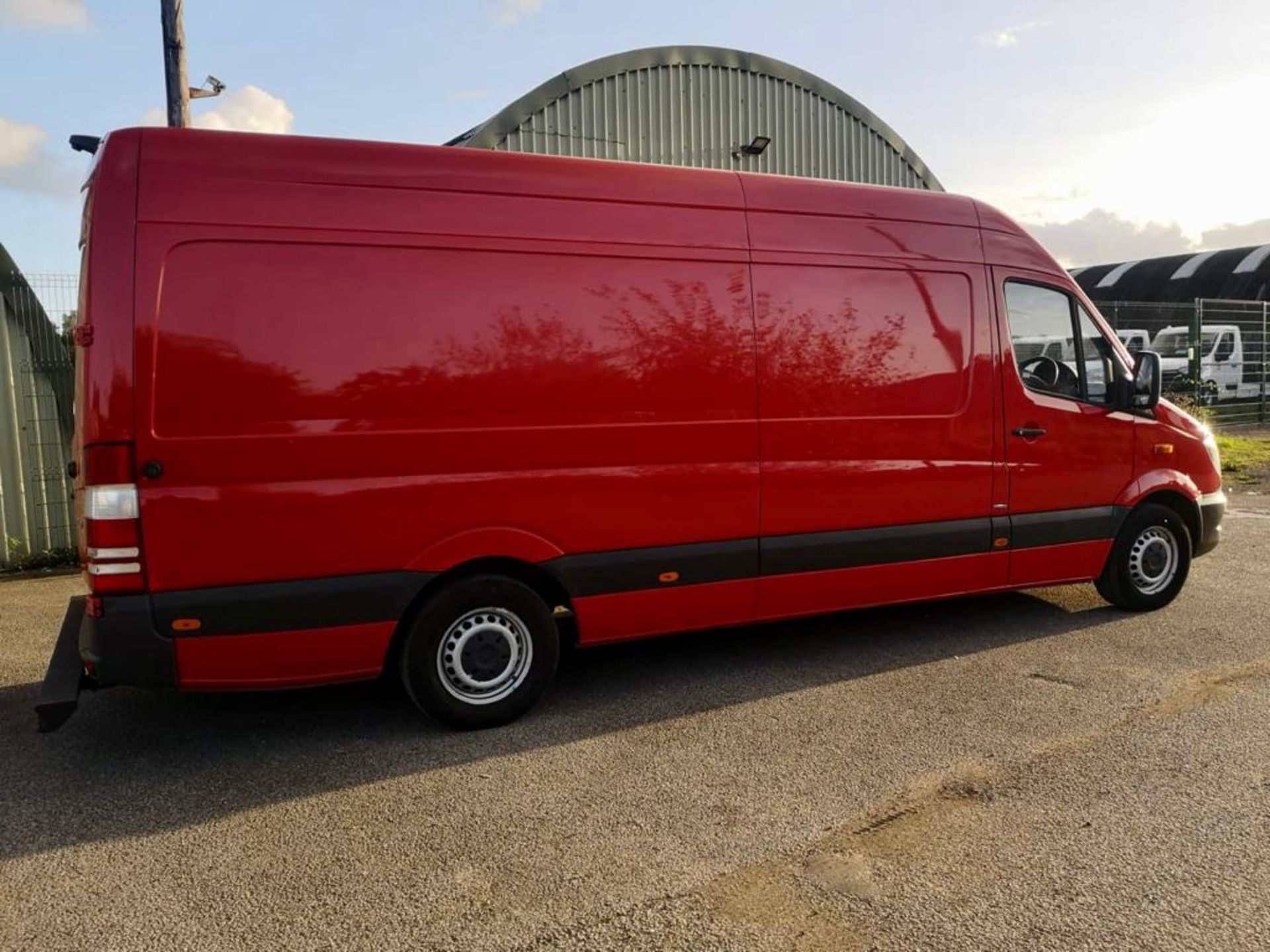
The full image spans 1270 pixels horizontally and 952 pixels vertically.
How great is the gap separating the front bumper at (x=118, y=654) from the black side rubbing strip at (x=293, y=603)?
6 centimetres

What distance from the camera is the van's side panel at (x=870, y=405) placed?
478cm

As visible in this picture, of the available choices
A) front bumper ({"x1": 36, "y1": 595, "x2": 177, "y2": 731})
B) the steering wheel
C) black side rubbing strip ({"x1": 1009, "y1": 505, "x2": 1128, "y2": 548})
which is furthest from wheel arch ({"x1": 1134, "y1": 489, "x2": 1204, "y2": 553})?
front bumper ({"x1": 36, "y1": 595, "x2": 177, "y2": 731})

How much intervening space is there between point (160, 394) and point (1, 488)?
5.45 m

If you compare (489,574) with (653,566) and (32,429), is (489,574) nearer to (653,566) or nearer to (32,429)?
(653,566)

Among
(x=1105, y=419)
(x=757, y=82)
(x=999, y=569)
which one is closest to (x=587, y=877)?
(x=999, y=569)

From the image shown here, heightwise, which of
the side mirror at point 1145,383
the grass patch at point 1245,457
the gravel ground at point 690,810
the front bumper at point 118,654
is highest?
the side mirror at point 1145,383

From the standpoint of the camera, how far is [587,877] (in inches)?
117

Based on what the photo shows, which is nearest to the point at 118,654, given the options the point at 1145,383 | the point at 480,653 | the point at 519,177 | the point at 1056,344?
the point at 480,653

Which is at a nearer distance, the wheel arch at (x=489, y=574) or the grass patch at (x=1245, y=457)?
the wheel arch at (x=489, y=574)

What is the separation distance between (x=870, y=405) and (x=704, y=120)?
30.1 ft

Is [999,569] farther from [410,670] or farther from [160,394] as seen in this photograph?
[160,394]

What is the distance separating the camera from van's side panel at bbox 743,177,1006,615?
4.78 meters

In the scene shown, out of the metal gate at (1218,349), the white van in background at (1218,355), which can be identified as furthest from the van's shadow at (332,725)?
the white van in background at (1218,355)

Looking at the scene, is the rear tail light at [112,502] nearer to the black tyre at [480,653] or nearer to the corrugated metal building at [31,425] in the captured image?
the black tyre at [480,653]
